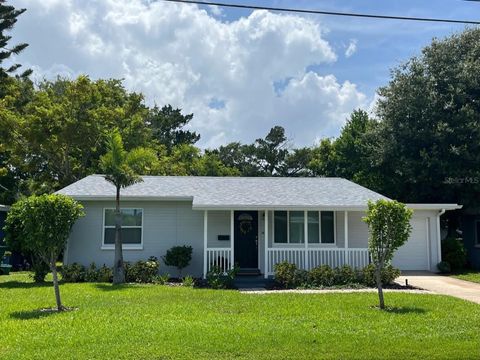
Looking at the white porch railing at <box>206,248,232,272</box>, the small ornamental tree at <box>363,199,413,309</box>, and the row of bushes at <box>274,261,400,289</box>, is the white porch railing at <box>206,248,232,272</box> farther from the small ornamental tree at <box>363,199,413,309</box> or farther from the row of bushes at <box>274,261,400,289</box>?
the small ornamental tree at <box>363,199,413,309</box>

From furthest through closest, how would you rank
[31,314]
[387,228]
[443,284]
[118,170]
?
[443,284], [118,170], [387,228], [31,314]

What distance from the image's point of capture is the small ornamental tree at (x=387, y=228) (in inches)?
460

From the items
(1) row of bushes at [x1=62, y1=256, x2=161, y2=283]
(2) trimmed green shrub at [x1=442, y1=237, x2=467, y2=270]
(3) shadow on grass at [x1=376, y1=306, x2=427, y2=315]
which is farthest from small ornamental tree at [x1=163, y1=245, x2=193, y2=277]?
(2) trimmed green shrub at [x1=442, y1=237, x2=467, y2=270]

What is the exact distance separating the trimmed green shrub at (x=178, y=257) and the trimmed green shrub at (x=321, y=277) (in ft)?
13.9

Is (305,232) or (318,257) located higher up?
(305,232)

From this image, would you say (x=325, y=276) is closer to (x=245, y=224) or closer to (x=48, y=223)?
(x=245, y=224)

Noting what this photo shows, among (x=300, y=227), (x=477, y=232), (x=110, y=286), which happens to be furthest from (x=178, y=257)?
(x=477, y=232)

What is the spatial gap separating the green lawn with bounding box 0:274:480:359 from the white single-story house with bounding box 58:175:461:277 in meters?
4.04

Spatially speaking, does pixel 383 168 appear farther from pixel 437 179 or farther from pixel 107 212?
pixel 107 212

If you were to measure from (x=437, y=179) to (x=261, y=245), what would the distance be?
10.9 m

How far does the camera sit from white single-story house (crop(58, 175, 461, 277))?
17.1 meters

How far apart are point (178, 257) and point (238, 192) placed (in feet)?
11.5

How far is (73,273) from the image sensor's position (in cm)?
1653

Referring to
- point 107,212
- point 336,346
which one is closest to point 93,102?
point 107,212
